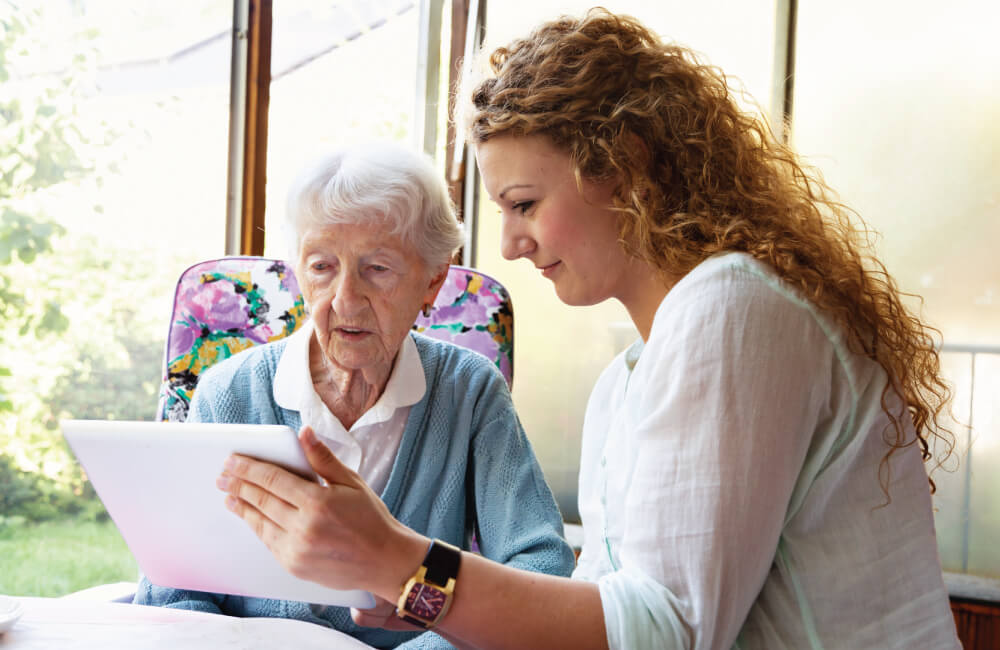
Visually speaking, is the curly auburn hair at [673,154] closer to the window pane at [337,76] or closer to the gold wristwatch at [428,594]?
the gold wristwatch at [428,594]

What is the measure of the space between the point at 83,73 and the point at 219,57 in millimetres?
340

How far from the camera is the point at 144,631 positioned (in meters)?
0.92

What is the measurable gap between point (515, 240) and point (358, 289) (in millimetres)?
327

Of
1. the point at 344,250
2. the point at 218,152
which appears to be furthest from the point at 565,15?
the point at 218,152

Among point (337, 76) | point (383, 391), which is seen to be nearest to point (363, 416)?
point (383, 391)

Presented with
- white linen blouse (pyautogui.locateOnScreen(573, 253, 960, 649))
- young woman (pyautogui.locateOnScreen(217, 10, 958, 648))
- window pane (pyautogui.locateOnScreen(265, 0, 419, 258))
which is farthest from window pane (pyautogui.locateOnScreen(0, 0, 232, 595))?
white linen blouse (pyautogui.locateOnScreen(573, 253, 960, 649))

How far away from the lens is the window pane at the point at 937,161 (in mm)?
2990

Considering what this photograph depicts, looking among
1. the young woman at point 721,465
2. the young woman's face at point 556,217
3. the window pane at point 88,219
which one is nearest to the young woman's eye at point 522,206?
the young woman's face at point 556,217

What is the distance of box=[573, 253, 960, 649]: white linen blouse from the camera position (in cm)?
82

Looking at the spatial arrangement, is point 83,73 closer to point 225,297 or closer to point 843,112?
point 225,297

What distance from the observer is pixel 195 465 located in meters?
0.92

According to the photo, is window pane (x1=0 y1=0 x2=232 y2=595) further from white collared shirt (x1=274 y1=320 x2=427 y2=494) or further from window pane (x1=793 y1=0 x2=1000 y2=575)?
window pane (x1=793 y1=0 x2=1000 y2=575)

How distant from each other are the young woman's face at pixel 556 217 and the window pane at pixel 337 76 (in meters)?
1.16

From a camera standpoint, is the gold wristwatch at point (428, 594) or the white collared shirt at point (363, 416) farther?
the white collared shirt at point (363, 416)
